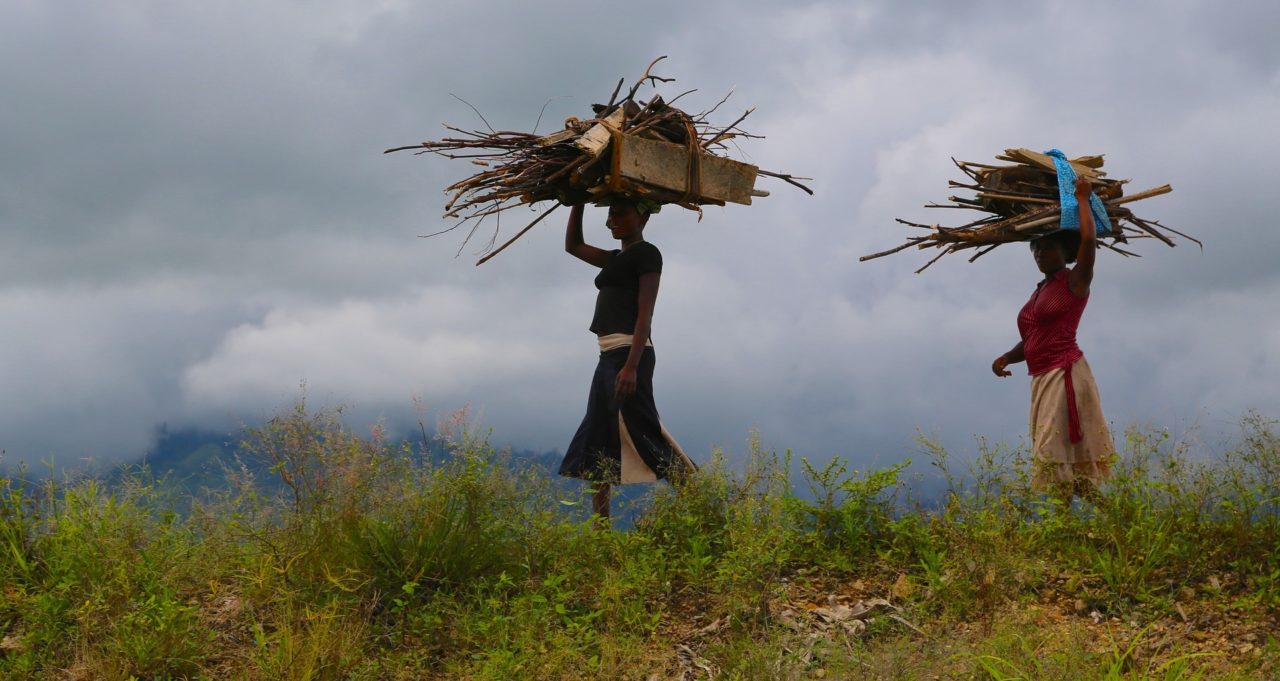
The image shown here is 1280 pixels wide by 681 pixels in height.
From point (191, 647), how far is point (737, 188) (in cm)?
435

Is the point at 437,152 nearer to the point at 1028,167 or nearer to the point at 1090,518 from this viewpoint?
the point at 1028,167

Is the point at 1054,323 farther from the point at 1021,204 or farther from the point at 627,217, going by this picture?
the point at 627,217

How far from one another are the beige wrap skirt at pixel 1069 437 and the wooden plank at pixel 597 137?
10.7ft

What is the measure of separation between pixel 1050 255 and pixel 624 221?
2815 mm

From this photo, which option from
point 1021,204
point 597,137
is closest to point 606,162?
point 597,137

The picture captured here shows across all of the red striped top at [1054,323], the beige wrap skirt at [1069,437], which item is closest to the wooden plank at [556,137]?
the red striped top at [1054,323]

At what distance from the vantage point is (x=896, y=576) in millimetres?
6062

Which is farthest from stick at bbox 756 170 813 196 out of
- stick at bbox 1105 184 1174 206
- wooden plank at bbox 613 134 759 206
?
stick at bbox 1105 184 1174 206

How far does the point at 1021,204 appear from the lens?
754cm

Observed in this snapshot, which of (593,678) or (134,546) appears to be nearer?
(593,678)

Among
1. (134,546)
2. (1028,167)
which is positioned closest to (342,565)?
(134,546)

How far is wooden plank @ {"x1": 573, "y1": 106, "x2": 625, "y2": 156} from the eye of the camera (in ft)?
21.9

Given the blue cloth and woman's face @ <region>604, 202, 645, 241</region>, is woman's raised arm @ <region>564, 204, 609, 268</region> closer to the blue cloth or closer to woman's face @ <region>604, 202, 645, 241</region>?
woman's face @ <region>604, 202, 645, 241</region>

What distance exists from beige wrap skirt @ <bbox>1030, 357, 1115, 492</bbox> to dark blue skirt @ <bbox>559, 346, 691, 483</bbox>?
7.53ft
